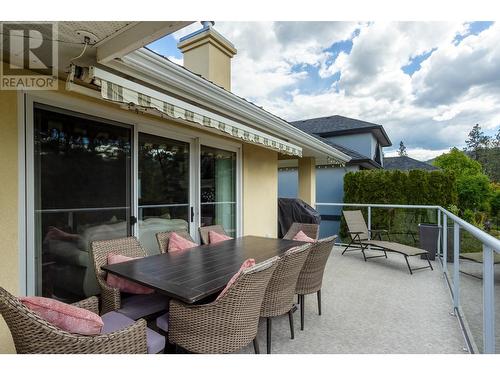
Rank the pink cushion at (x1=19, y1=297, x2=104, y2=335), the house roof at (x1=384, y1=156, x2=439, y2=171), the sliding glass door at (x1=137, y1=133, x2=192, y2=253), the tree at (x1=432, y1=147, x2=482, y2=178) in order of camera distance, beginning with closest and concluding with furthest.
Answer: the pink cushion at (x1=19, y1=297, x2=104, y2=335)
the sliding glass door at (x1=137, y1=133, x2=192, y2=253)
the house roof at (x1=384, y1=156, x2=439, y2=171)
the tree at (x1=432, y1=147, x2=482, y2=178)

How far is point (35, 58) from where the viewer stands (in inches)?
92.1

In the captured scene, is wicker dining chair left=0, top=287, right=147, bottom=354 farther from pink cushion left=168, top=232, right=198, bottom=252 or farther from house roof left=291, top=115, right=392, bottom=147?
house roof left=291, top=115, right=392, bottom=147

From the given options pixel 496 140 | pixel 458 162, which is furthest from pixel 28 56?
pixel 496 140

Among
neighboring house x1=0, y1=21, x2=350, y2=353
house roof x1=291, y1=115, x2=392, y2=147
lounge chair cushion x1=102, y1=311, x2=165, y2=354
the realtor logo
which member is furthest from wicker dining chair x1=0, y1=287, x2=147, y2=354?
house roof x1=291, y1=115, x2=392, y2=147

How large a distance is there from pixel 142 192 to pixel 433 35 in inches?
239

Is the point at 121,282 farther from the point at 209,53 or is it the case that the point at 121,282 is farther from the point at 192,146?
the point at 209,53

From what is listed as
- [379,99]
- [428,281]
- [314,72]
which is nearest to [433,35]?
[428,281]

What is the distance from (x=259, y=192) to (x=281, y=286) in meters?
4.13

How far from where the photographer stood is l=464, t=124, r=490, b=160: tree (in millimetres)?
37272

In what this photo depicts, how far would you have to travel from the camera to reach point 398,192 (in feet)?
33.0

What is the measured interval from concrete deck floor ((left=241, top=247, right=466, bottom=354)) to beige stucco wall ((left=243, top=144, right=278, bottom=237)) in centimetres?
207

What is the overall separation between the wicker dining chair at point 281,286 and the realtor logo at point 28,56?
2.55 m

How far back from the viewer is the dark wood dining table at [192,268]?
87.4 inches
